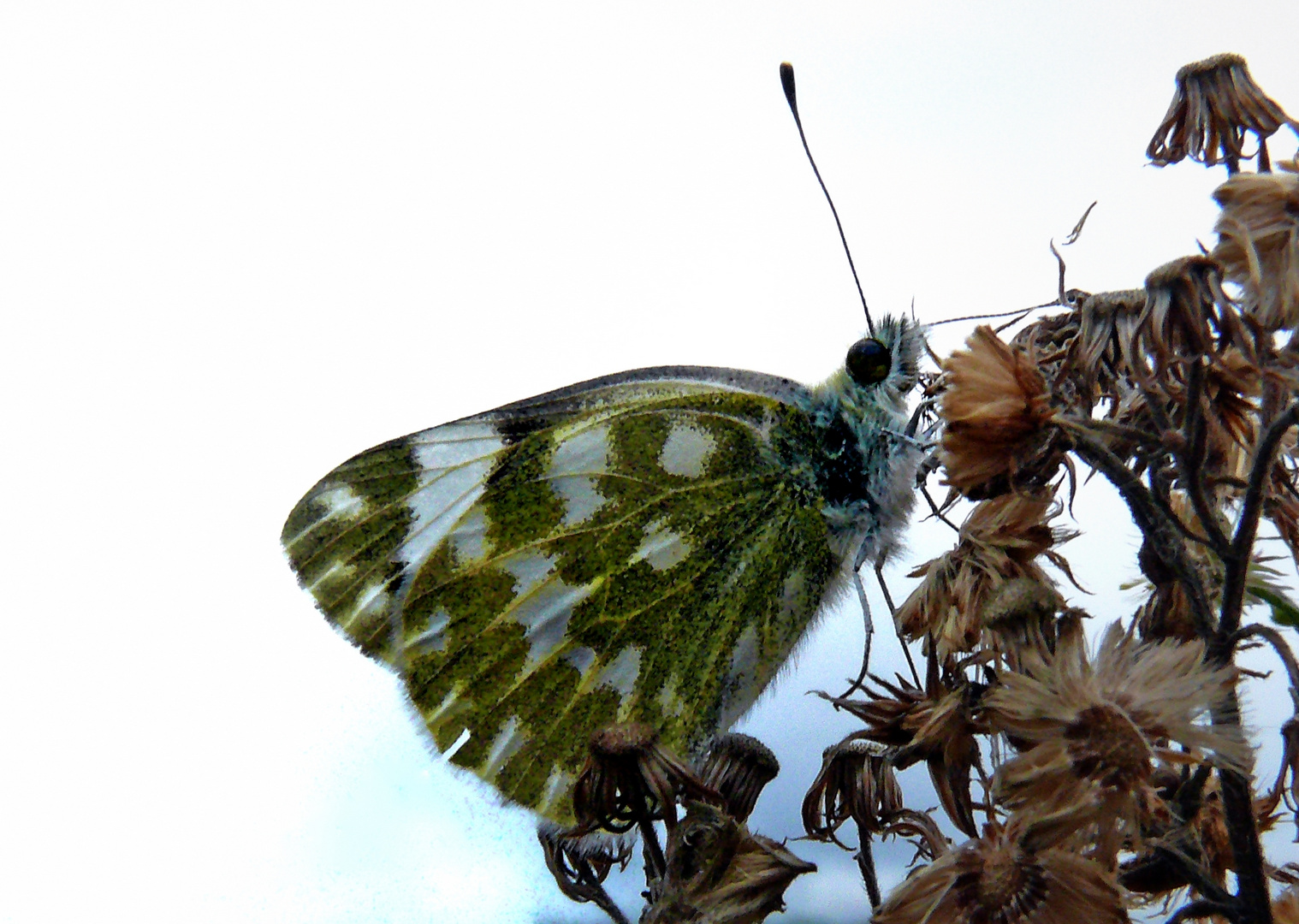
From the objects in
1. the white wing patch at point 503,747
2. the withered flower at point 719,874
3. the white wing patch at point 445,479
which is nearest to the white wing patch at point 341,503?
the white wing patch at point 445,479

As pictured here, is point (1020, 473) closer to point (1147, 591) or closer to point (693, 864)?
point (1147, 591)

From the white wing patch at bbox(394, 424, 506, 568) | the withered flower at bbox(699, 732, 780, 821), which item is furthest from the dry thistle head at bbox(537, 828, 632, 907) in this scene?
the white wing patch at bbox(394, 424, 506, 568)

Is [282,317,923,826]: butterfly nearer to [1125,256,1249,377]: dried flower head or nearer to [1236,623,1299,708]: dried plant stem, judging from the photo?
[1125,256,1249,377]: dried flower head

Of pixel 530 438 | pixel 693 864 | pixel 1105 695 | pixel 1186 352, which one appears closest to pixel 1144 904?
pixel 1105 695

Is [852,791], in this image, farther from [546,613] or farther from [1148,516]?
[546,613]

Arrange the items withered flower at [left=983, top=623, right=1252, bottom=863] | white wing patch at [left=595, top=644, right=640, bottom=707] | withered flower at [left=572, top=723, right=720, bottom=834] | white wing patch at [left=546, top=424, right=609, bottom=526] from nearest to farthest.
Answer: withered flower at [left=983, top=623, right=1252, bottom=863] < withered flower at [left=572, top=723, right=720, bottom=834] < white wing patch at [left=595, top=644, right=640, bottom=707] < white wing patch at [left=546, top=424, right=609, bottom=526]
